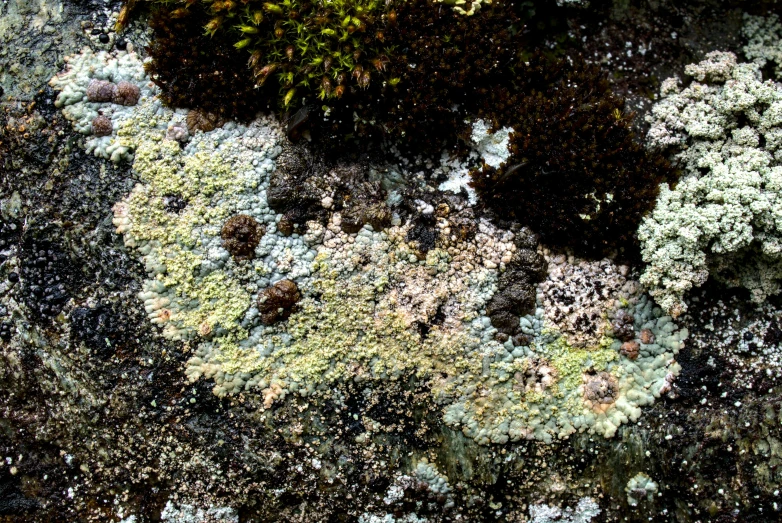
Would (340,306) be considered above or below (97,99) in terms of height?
below

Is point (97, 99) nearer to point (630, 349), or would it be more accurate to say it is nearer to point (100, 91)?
point (100, 91)

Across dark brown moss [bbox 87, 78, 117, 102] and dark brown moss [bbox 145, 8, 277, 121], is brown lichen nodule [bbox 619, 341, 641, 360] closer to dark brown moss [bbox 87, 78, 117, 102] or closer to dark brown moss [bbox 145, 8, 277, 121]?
dark brown moss [bbox 145, 8, 277, 121]

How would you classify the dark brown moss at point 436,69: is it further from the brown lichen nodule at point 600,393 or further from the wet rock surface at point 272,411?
the brown lichen nodule at point 600,393

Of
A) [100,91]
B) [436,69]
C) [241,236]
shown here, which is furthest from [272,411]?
[436,69]

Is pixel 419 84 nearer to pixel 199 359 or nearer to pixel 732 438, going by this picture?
pixel 199 359

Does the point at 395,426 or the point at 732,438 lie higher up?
the point at 395,426

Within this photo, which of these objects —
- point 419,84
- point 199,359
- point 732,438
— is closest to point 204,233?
point 199,359
